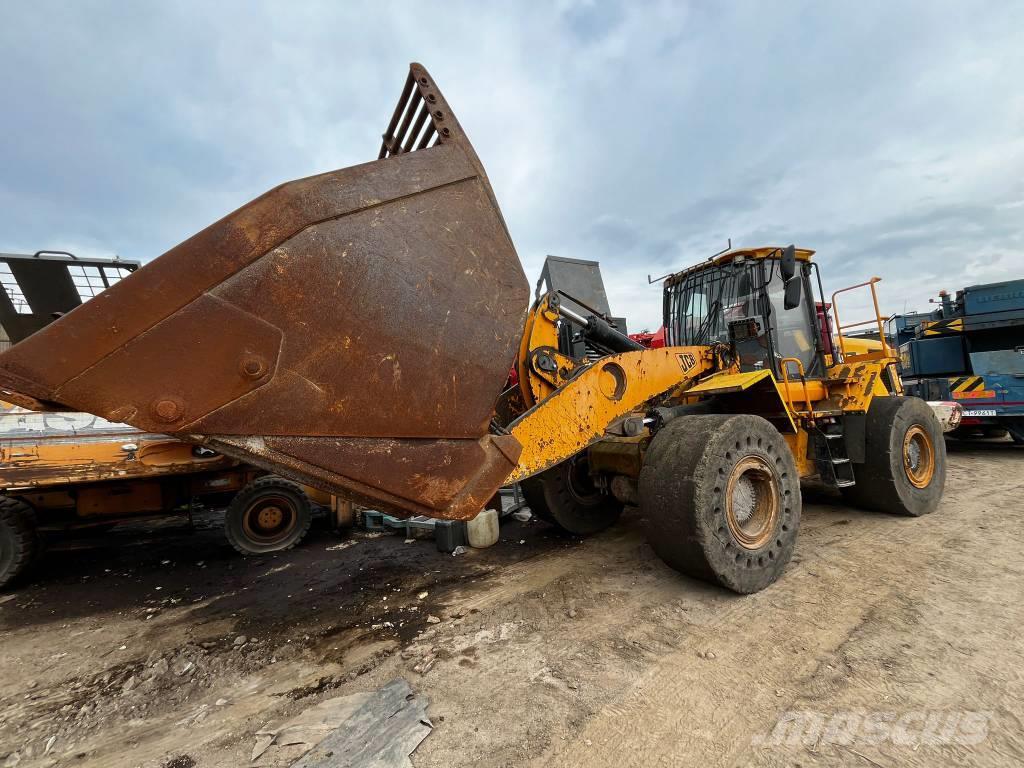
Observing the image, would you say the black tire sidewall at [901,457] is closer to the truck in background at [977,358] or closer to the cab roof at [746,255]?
the cab roof at [746,255]

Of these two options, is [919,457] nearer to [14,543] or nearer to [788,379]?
[788,379]

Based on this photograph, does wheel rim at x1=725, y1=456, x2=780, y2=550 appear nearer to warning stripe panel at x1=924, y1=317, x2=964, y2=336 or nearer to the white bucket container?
the white bucket container

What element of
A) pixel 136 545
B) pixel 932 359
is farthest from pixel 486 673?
pixel 932 359

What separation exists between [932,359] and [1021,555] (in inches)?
372

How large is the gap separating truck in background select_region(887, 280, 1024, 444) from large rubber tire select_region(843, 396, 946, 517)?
577 cm

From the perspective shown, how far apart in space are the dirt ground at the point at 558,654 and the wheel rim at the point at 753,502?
0.40 meters

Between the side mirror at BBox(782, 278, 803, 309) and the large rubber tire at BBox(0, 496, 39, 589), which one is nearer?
the side mirror at BBox(782, 278, 803, 309)

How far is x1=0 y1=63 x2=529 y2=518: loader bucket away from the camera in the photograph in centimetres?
169

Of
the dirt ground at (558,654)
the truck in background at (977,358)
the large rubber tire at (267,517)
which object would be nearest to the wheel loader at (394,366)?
the dirt ground at (558,654)

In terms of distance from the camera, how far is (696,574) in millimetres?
3211

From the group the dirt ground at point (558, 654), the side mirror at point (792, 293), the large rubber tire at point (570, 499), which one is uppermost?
the side mirror at point (792, 293)

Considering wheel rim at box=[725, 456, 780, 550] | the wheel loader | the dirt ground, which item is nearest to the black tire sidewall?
the dirt ground

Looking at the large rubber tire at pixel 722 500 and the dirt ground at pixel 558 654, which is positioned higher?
the large rubber tire at pixel 722 500

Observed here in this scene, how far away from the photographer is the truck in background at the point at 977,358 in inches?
357
